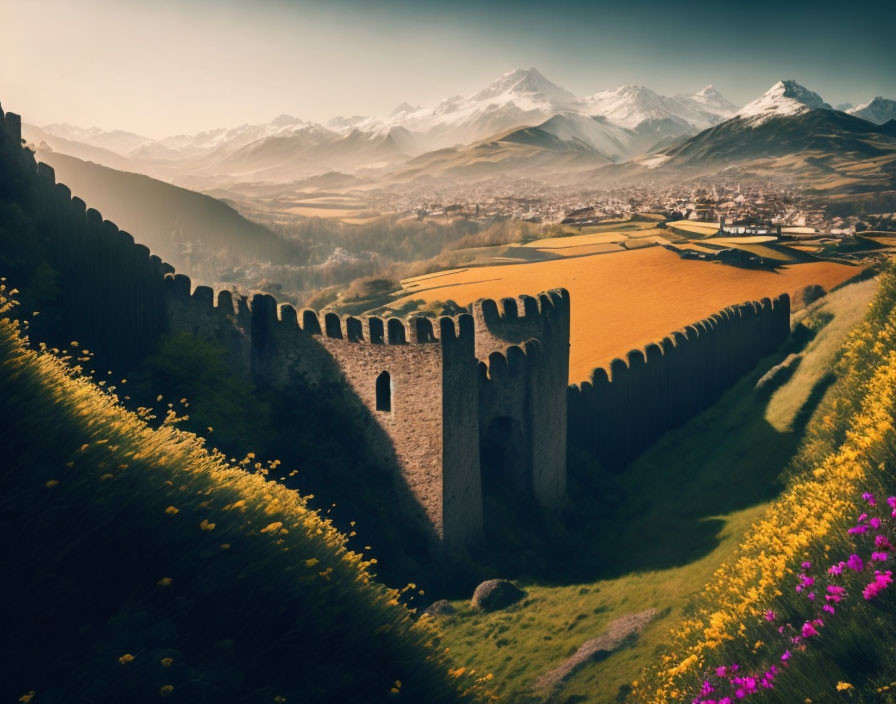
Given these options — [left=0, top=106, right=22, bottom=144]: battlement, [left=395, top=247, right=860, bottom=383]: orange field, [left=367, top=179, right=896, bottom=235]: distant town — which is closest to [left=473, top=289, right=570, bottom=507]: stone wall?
[left=395, top=247, right=860, bottom=383]: orange field

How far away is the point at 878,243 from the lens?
245 feet

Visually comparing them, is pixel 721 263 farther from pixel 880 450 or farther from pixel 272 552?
pixel 272 552

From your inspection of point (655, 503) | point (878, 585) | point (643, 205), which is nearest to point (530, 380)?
point (655, 503)

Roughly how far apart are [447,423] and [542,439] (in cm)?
692

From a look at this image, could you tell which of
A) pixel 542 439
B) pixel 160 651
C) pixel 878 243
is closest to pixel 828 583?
pixel 160 651

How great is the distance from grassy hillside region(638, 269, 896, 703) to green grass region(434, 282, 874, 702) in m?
2.77

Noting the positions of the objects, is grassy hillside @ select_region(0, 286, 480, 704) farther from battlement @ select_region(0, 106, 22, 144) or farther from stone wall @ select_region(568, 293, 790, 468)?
stone wall @ select_region(568, 293, 790, 468)

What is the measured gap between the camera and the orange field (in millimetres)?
65688

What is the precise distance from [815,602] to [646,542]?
18645mm

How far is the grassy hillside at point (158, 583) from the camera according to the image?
44.7ft

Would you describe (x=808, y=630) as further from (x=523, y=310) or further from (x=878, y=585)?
(x=523, y=310)

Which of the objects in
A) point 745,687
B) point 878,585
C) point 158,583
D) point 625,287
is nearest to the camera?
point 158,583

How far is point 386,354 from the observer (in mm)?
33125

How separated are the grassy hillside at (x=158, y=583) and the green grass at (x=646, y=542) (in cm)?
970
